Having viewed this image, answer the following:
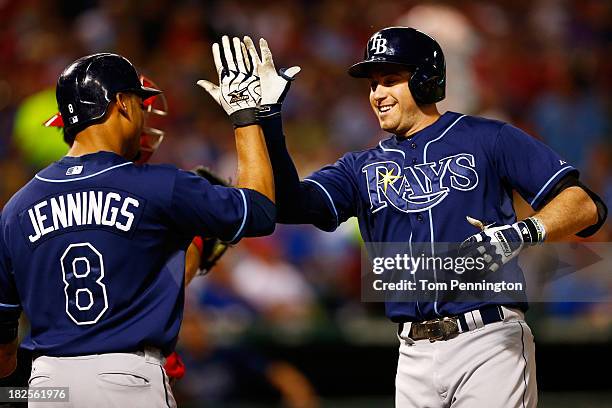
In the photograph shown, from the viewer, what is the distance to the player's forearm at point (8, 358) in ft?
11.9

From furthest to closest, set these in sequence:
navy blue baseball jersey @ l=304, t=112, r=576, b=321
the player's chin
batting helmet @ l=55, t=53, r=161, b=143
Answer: the player's chin, navy blue baseball jersey @ l=304, t=112, r=576, b=321, batting helmet @ l=55, t=53, r=161, b=143

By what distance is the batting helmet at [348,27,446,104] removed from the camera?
3.88 meters

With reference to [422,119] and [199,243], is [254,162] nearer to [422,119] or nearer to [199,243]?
[422,119]

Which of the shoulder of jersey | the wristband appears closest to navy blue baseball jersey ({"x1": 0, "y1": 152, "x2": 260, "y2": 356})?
the wristband

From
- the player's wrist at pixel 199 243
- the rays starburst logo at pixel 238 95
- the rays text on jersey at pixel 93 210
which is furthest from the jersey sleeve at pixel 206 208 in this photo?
the player's wrist at pixel 199 243

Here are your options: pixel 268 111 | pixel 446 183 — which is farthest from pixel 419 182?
pixel 268 111

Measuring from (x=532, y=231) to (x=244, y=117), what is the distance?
3.60ft

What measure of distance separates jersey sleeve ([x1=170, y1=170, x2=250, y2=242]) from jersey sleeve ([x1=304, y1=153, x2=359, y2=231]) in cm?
72

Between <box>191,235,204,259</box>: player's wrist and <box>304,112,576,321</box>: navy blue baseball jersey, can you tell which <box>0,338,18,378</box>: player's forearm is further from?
<box>304,112,576,321</box>: navy blue baseball jersey

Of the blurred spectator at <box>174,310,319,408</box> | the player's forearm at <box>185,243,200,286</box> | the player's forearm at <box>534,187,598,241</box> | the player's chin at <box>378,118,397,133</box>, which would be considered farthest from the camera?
the blurred spectator at <box>174,310,319,408</box>

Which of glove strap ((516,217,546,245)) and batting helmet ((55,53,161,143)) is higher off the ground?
batting helmet ((55,53,161,143))

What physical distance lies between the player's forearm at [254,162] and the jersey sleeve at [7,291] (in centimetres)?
82

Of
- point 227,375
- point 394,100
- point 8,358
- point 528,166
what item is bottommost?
point 227,375

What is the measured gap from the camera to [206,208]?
3205mm
